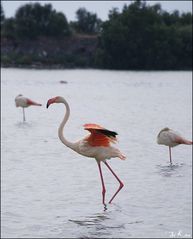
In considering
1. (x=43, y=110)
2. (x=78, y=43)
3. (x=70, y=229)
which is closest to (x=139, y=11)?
(x=78, y=43)

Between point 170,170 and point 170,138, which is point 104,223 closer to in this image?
point 170,170

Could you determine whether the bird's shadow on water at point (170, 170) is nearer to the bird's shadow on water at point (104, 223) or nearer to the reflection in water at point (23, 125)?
the bird's shadow on water at point (104, 223)

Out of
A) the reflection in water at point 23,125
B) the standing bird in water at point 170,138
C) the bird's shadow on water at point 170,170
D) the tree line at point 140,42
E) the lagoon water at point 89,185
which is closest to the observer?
the lagoon water at point 89,185

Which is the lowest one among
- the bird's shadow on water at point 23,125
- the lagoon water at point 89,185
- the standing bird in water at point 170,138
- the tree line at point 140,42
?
the lagoon water at point 89,185

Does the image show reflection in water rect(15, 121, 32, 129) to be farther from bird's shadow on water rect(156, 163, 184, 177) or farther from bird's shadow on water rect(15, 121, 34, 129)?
bird's shadow on water rect(156, 163, 184, 177)

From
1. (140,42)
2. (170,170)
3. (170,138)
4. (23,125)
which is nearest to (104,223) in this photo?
(170,170)

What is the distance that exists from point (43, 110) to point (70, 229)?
653 inches

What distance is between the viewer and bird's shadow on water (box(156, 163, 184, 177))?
34.0ft

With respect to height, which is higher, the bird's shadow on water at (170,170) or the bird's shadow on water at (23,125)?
the bird's shadow on water at (23,125)

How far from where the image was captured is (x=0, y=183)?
9.52 meters

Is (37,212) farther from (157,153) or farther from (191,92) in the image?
(191,92)

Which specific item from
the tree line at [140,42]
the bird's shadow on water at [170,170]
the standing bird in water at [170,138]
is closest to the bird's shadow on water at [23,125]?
the standing bird in water at [170,138]

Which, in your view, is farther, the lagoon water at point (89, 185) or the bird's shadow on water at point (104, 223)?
the lagoon water at point (89, 185)

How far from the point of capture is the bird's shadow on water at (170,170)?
1035 cm
